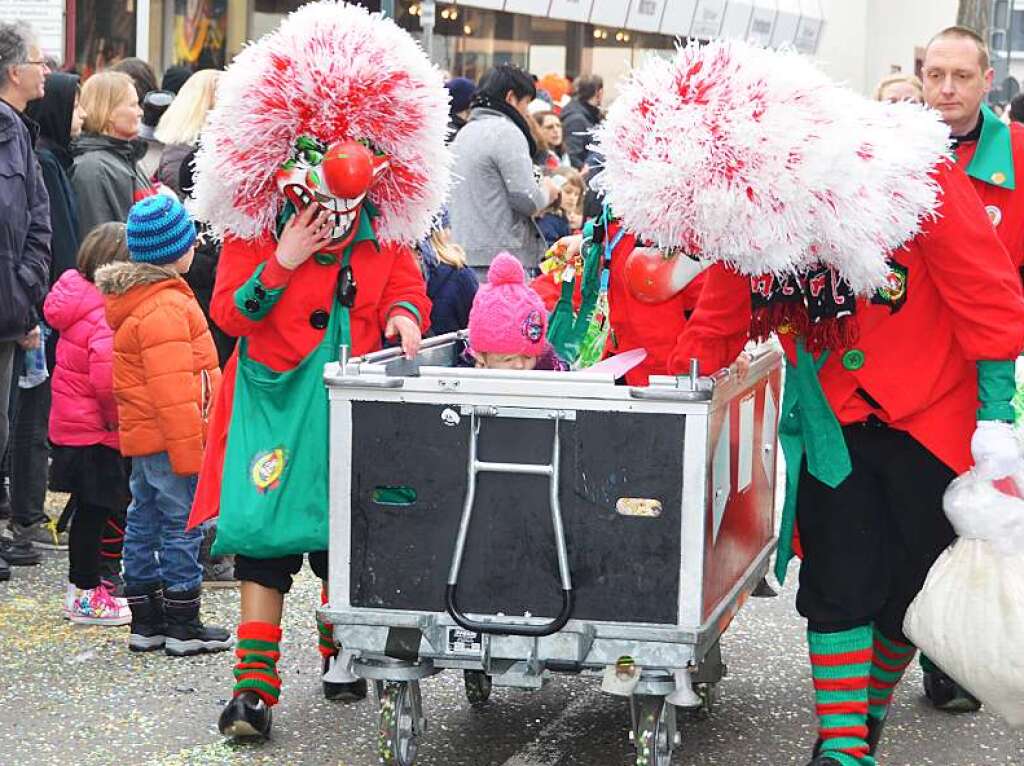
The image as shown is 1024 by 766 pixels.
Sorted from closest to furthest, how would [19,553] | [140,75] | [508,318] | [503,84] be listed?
[508,318], [19,553], [503,84], [140,75]

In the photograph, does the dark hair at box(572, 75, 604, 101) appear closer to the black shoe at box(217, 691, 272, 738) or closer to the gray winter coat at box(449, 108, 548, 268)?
the gray winter coat at box(449, 108, 548, 268)

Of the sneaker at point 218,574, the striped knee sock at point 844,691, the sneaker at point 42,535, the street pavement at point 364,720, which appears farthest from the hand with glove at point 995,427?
the sneaker at point 42,535

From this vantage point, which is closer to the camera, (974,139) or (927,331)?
(927,331)

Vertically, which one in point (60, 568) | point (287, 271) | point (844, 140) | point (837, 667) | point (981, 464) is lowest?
point (60, 568)

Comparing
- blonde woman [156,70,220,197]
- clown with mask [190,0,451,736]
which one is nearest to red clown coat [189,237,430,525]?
clown with mask [190,0,451,736]

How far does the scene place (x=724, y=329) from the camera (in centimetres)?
406

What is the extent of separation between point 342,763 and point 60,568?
2510 millimetres

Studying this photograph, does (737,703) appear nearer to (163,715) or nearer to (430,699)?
(430,699)

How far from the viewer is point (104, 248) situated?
593cm

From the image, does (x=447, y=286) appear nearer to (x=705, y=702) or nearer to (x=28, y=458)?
(x=28, y=458)

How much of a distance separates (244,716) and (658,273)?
5.33ft

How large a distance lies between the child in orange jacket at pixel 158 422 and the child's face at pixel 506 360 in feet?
3.68

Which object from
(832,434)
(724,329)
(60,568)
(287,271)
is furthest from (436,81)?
(60,568)

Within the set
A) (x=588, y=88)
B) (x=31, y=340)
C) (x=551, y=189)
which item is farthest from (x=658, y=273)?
(x=588, y=88)
